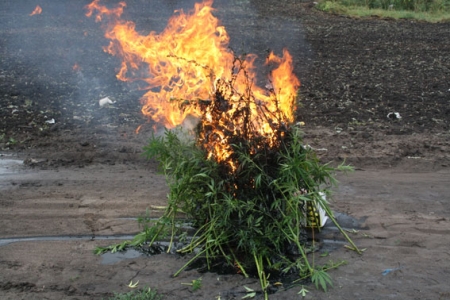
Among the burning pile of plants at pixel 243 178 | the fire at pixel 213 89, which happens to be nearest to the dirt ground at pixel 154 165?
the burning pile of plants at pixel 243 178

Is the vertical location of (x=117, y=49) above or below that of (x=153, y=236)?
above

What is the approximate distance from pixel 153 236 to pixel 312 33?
11546mm

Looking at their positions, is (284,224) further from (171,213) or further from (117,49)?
(117,49)

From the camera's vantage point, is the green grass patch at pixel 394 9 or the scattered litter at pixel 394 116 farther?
the green grass patch at pixel 394 9

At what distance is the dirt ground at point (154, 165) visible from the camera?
16.2ft

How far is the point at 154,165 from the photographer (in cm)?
756

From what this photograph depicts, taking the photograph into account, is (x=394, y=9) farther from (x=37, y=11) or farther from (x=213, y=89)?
(x=213, y=89)

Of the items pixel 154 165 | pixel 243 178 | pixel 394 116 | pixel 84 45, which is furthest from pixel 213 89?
pixel 84 45

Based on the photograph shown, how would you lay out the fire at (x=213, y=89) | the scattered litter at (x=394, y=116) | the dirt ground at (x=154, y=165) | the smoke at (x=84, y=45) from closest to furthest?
1. the dirt ground at (x=154, y=165)
2. the fire at (x=213, y=89)
3. the scattered litter at (x=394, y=116)
4. the smoke at (x=84, y=45)

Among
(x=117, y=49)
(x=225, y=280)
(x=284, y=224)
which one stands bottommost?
(x=225, y=280)

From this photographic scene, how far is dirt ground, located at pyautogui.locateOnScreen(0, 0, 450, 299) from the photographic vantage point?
194 inches

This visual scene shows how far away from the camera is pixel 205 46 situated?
19.0 feet

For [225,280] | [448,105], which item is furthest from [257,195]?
[448,105]

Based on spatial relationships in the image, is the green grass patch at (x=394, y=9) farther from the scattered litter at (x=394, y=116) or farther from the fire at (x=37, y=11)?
the scattered litter at (x=394, y=116)
